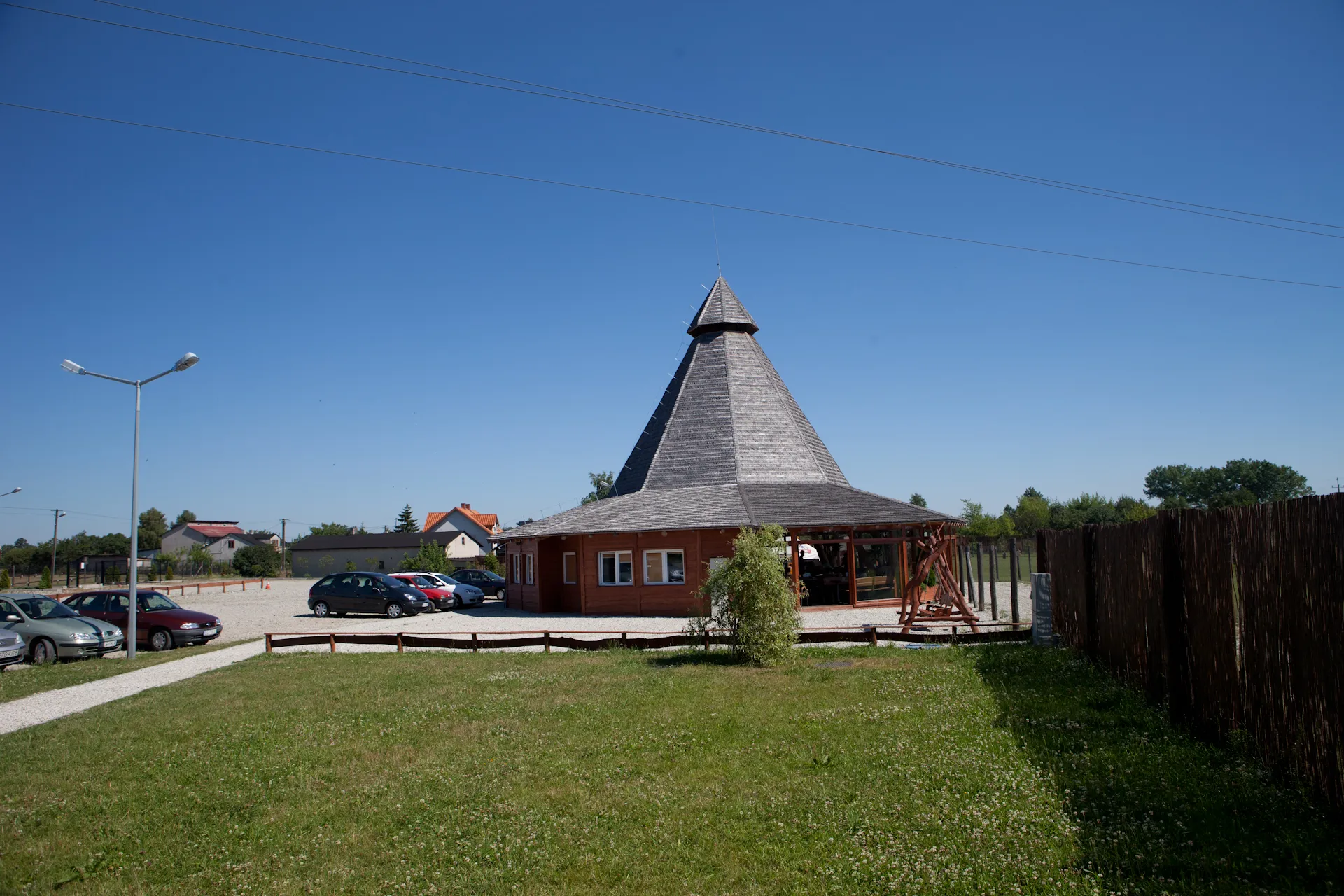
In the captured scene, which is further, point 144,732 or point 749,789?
point 144,732


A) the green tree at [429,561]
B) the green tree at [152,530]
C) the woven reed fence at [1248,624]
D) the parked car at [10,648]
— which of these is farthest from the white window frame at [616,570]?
the green tree at [152,530]

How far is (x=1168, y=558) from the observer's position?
360 inches

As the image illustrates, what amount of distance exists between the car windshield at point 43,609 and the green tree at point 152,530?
107871 mm

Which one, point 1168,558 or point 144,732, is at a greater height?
point 1168,558

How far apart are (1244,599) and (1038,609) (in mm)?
10016

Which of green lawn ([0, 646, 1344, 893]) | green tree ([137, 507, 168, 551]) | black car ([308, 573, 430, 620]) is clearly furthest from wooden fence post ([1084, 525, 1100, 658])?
green tree ([137, 507, 168, 551])

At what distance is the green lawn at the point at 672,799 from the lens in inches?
219

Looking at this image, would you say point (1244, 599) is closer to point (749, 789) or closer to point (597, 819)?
point (749, 789)

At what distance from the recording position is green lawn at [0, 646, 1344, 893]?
5559 millimetres

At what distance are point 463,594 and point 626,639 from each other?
19.8 m

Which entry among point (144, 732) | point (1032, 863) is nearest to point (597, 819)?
point (1032, 863)

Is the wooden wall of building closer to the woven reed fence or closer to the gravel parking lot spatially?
the gravel parking lot

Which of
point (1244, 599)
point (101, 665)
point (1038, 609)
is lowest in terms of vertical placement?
point (101, 665)

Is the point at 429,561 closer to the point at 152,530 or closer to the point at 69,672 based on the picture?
the point at 69,672
